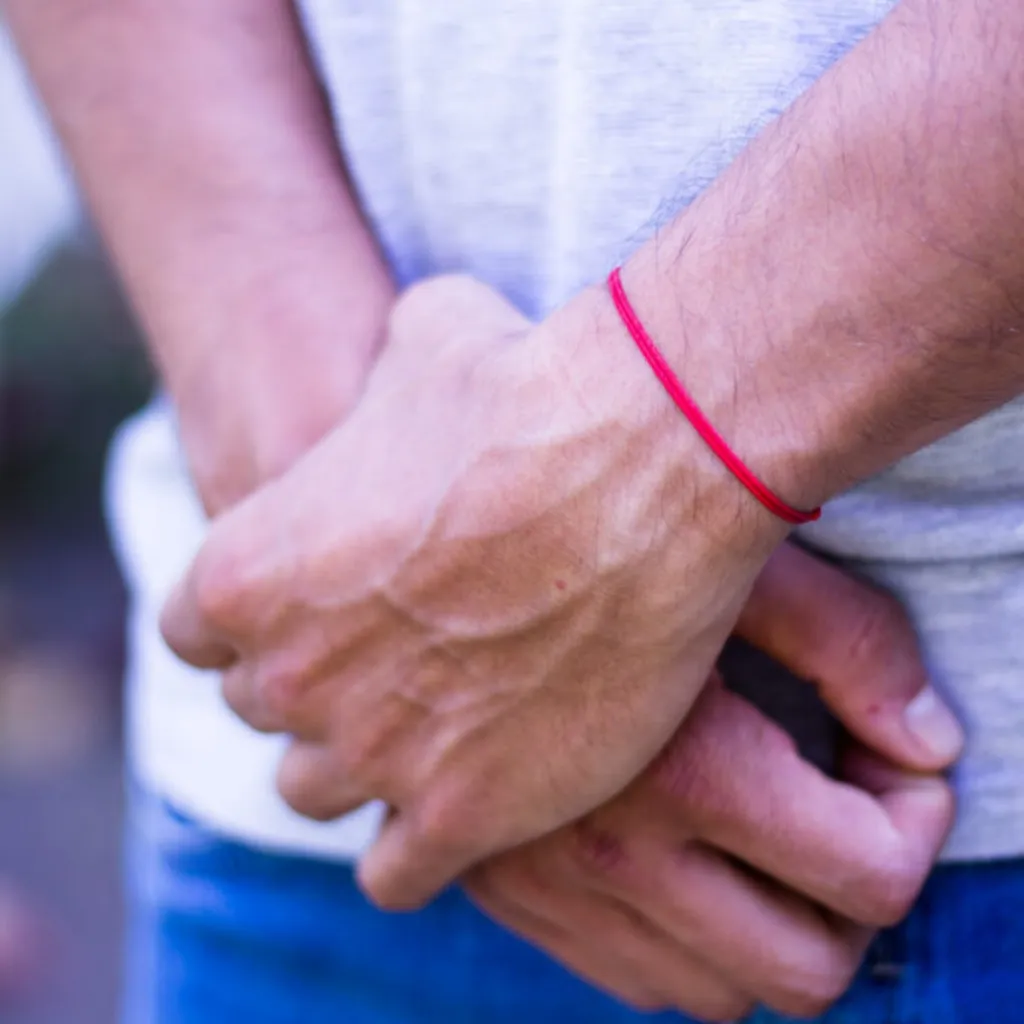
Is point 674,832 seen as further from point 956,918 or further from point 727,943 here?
point 956,918

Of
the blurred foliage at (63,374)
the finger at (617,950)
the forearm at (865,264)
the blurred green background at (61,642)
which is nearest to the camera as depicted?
the forearm at (865,264)

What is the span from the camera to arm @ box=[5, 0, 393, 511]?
36.2 inches

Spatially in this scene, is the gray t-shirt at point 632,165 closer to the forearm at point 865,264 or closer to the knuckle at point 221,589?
the forearm at point 865,264

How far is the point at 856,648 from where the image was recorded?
782 millimetres

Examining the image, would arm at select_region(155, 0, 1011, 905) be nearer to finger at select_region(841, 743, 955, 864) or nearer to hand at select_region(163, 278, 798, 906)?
hand at select_region(163, 278, 798, 906)

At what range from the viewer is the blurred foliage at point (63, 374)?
5.11 meters

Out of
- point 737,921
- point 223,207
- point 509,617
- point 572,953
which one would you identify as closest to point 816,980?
point 737,921

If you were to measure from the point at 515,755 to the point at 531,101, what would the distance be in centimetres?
42

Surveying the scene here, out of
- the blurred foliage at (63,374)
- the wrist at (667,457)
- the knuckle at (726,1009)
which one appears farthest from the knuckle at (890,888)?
the blurred foliage at (63,374)

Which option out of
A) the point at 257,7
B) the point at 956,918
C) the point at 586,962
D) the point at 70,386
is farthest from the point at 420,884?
the point at 70,386

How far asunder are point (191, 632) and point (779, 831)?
0.42 metres

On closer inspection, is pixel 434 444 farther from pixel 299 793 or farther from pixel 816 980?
pixel 816 980

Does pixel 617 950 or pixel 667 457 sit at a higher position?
pixel 667 457

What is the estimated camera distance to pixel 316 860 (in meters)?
1.03
